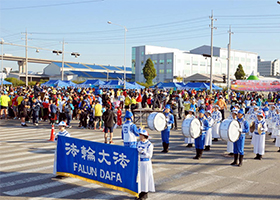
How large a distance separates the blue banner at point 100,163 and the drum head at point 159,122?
4365mm

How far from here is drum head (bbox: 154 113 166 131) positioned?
12.4 metres

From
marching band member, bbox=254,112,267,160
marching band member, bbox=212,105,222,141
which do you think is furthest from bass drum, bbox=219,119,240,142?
marching band member, bbox=212,105,222,141

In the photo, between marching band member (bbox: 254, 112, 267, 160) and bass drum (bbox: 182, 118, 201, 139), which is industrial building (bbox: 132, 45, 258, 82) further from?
bass drum (bbox: 182, 118, 201, 139)

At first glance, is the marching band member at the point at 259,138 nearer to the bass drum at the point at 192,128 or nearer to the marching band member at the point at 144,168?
the bass drum at the point at 192,128

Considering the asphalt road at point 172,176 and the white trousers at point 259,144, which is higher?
the white trousers at point 259,144

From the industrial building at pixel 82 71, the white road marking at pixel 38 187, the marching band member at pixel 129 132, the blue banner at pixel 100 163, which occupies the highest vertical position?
the industrial building at pixel 82 71

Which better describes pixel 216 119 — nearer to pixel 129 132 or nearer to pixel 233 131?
pixel 233 131

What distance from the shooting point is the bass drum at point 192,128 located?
1126 centimetres

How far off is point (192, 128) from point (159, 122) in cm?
165

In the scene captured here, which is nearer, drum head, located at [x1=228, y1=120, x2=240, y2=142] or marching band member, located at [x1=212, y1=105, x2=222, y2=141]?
drum head, located at [x1=228, y1=120, x2=240, y2=142]

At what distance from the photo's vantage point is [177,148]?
1389 centimetres

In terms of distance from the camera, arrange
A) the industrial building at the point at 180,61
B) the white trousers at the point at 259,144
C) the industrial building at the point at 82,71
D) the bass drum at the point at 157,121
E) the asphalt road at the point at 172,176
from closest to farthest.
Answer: the asphalt road at the point at 172,176, the white trousers at the point at 259,144, the bass drum at the point at 157,121, the industrial building at the point at 82,71, the industrial building at the point at 180,61

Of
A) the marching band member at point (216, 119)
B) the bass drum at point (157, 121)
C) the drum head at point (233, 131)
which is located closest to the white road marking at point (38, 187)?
the bass drum at point (157, 121)

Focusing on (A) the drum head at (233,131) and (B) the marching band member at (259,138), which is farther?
(B) the marching band member at (259,138)
